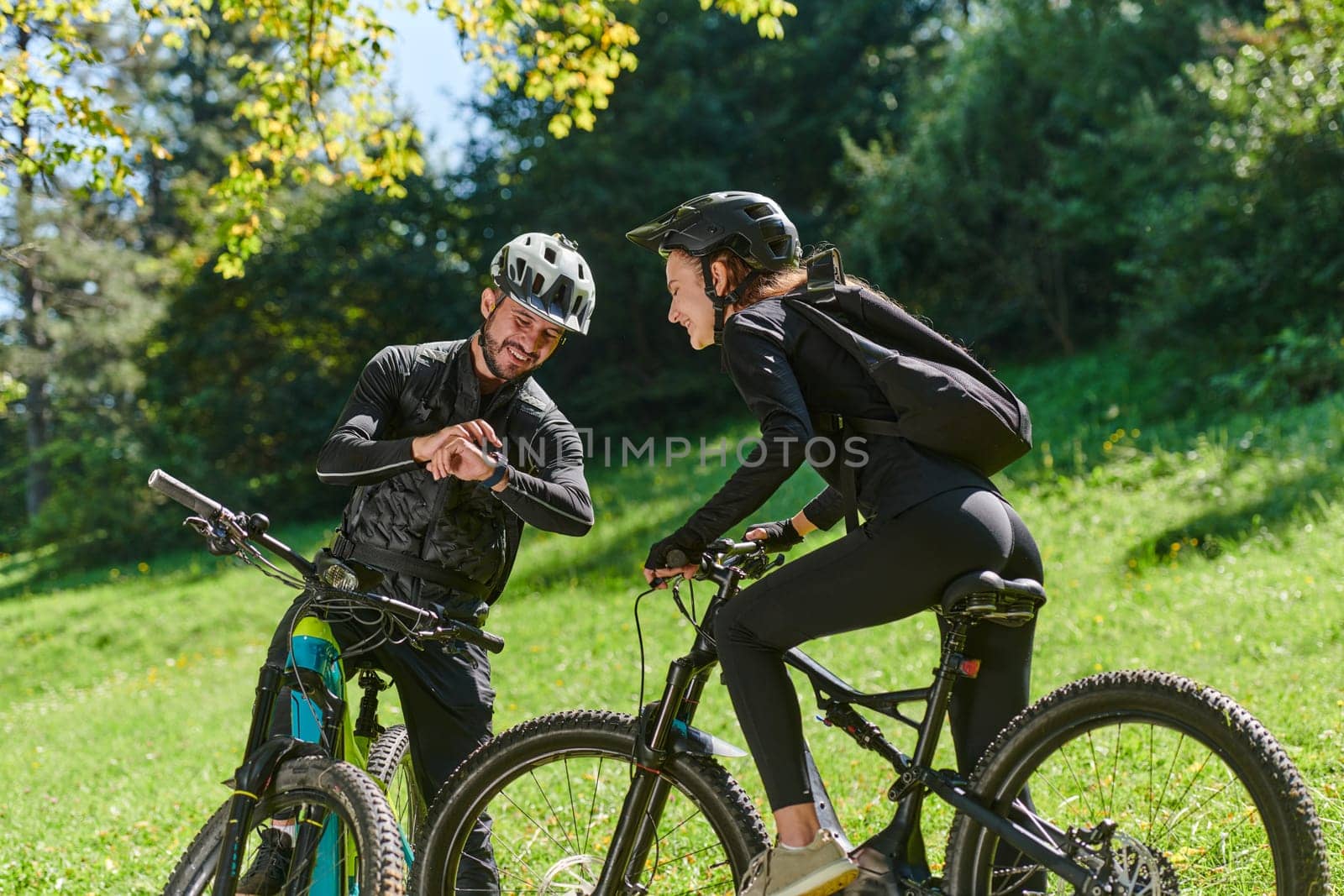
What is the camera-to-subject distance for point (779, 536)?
11.4 feet

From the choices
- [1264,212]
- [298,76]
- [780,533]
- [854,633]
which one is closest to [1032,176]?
[1264,212]

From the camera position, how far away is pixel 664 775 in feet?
10.3

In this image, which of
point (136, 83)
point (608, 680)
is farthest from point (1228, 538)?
point (136, 83)

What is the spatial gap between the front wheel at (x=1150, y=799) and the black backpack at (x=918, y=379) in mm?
627

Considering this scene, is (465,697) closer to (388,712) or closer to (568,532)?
(568,532)

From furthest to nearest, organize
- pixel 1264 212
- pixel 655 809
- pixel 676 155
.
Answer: pixel 676 155 < pixel 1264 212 < pixel 655 809

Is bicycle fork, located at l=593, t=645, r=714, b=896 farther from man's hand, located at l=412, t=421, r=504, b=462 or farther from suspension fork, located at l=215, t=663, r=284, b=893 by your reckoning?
suspension fork, located at l=215, t=663, r=284, b=893

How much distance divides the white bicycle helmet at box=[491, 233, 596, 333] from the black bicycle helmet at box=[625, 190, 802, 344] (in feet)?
1.64

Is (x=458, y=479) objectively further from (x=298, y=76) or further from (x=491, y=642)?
(x=298, y=76)

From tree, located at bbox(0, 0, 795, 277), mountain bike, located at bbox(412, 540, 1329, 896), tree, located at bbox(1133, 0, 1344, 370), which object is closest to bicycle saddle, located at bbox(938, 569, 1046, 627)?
mountain bike, located at bbox(412, 540, 1329, 896)

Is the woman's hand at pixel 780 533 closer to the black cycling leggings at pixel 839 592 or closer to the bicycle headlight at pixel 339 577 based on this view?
the black cycling leggings at pixel 839 592

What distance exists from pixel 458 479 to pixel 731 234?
3.95ft

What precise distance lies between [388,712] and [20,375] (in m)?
25.0

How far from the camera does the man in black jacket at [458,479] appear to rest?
372 cm
